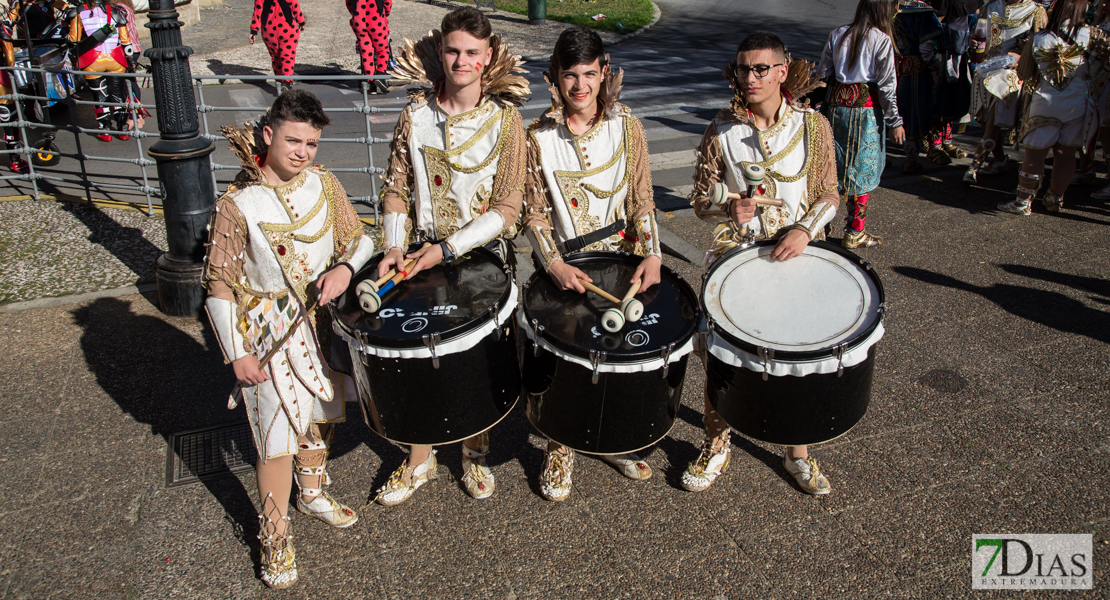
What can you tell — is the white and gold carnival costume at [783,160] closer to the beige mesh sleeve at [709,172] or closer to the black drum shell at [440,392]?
the beige mesh sleeve at [709,172]

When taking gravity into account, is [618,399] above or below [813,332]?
below

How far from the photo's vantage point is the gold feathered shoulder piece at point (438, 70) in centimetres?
330

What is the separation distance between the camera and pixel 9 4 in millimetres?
10227

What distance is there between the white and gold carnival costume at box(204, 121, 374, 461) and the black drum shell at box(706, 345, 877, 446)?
160cm

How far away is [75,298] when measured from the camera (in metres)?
5.34

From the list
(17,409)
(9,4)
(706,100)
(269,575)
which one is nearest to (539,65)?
(706,100)

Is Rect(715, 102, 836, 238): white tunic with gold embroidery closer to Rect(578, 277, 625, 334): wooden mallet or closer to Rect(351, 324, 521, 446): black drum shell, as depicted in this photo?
Rect(578, 277, 625, 334): wooden mallet

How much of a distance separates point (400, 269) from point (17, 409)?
8.65 feet

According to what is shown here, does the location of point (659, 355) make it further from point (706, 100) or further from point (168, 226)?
point (706, 100)

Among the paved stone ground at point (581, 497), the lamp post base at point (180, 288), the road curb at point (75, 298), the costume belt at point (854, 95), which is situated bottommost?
the paved stone ground at point (581, 497)

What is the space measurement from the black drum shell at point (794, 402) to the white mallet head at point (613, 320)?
1.62ft

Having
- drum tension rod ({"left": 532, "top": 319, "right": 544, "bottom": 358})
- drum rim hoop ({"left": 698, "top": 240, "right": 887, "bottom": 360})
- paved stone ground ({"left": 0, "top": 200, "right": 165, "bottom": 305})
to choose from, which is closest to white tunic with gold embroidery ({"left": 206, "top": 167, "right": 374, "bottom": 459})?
drum tension rod ({"left": 532, "top": 319, "right": 544, "bottom": 358})

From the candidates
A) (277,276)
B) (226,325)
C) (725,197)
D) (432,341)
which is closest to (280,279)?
(277,276)

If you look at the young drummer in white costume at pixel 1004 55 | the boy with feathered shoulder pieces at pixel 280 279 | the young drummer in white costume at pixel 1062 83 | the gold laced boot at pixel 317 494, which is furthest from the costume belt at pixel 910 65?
the gold laced boot at pixel 317 494
